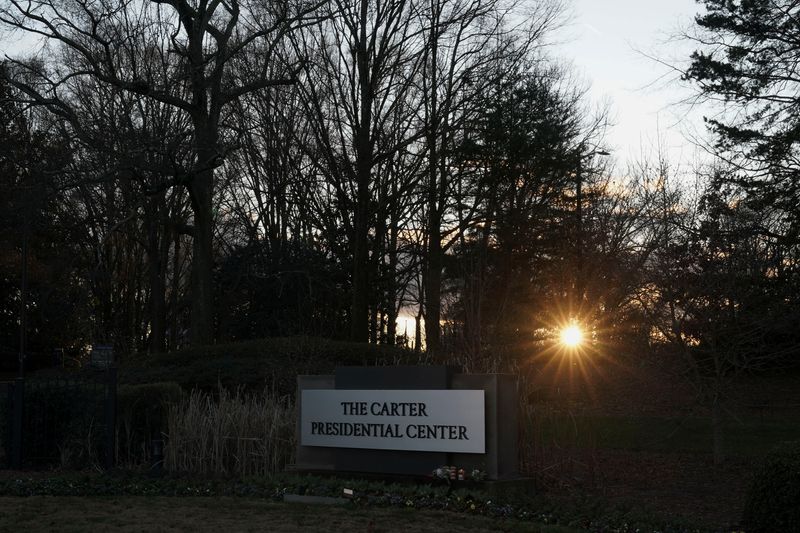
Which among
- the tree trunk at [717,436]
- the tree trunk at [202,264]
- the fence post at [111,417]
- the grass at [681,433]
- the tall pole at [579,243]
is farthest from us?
the tall pole at [579,243]

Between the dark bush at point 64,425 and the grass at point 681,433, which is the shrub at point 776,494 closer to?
the grass at point 681,433

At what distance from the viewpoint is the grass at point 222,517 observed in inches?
332

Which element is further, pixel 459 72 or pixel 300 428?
pixel 459 72

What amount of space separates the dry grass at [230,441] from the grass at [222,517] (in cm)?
241

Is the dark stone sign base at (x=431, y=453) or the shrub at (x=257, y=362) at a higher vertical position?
the shrub at (x=257, y=362)

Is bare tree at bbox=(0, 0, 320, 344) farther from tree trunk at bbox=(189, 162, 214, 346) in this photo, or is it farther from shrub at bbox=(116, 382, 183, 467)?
shrub at bbox=(116, 382, 183, 467)

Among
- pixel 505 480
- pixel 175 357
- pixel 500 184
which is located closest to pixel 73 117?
pixel 175 357

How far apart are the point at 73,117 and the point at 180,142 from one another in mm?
2620

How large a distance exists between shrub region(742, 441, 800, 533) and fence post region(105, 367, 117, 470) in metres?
8.47

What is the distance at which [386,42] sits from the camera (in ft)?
83.2

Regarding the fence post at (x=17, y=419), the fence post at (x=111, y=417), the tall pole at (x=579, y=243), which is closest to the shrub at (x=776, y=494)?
the fence post at (x=111, y=417)

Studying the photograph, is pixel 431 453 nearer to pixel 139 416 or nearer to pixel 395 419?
pixel 395 419

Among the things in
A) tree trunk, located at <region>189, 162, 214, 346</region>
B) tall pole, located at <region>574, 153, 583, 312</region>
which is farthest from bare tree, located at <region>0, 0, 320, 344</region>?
tall pole, located at <region>574, 153, 583, 312</region>

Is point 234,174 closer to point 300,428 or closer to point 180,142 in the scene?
point 180,142
